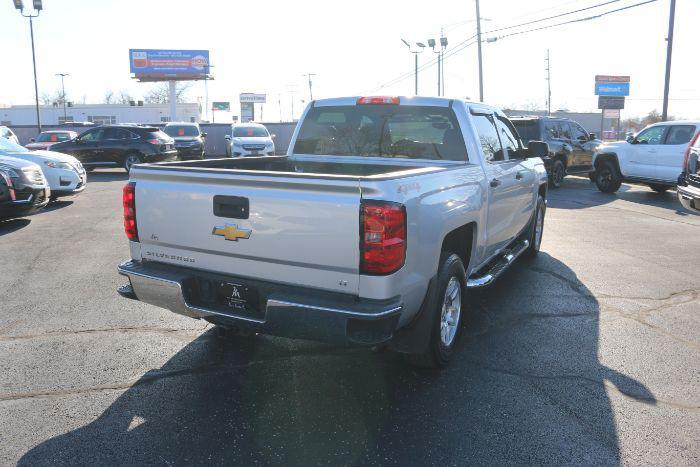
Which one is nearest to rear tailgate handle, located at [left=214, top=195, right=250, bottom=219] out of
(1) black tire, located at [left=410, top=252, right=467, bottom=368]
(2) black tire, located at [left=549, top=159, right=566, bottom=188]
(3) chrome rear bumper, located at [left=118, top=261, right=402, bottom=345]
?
(3) chrome rear bumper, located at [left=118, top=261, right=402, bottom=345]

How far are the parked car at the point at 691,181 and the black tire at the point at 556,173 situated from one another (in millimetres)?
8725

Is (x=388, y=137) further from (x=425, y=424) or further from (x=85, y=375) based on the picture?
(x=85, y=375)

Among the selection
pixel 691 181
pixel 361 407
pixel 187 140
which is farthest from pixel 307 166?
pixel 187 140

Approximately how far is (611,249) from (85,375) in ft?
23.8

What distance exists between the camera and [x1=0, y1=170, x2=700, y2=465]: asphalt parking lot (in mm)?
3080

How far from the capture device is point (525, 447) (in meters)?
3.09

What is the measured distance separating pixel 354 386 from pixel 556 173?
14701mm

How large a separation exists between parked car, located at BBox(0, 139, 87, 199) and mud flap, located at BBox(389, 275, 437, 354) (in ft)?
34.2

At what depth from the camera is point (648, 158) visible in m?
14.5

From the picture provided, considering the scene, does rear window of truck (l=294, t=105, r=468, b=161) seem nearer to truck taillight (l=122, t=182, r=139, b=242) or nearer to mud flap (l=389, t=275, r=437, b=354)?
mud flap (l=389, t=275, r=437, b=354)

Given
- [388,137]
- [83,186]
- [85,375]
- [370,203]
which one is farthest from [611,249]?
[83,186]

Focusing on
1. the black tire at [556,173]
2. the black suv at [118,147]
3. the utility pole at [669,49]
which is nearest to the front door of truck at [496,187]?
the black tire at [556,173]

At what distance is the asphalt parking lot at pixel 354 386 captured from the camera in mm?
3080

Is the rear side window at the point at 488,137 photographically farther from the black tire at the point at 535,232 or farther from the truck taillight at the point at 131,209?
the truck taillight at the point at 131,209
